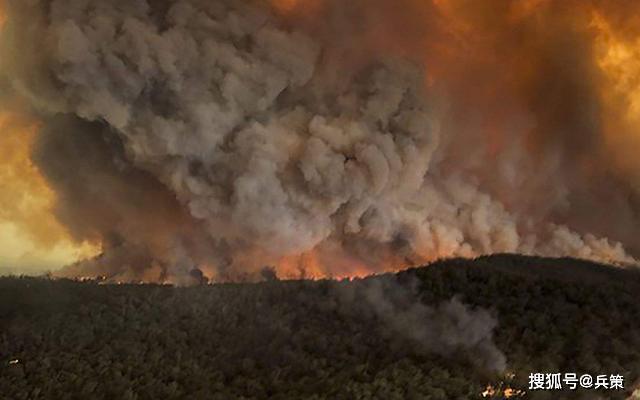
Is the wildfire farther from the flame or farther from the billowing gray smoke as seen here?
Answer: the billowing gray smoke

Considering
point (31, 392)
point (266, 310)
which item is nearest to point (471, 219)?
point (266, 310)

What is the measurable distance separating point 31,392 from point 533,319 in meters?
15.3

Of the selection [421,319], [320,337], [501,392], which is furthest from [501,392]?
[320,337]

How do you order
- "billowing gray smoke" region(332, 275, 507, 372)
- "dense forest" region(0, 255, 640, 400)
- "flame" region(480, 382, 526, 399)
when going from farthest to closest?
"billowing gray smoke" region(332, 275, 507, 372) < "flame" region(480, 382, 526, 399) < "dense forest" region(0, 255, 640, 400)

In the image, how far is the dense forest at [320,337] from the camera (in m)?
17.5

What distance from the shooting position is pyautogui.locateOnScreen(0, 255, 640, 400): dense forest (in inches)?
687

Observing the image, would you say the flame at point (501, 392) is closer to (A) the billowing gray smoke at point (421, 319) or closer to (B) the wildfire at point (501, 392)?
(B) the wildfire at point (501, 392)

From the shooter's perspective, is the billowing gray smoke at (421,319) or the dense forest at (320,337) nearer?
the dense forest at (320,337)

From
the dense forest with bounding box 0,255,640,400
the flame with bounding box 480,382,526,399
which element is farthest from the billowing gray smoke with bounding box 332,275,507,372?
the flame with bounding box 480,382,526,399

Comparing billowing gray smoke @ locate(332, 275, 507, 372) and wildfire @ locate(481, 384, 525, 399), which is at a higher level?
billowing gray smoke @ locate(332, 275, 507, 372)

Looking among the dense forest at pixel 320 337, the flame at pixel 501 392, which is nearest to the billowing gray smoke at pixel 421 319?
the dense forest at pixel 320 337

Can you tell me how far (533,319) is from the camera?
22.7m

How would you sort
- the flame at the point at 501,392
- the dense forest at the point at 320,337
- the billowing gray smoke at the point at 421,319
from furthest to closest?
the billowing gray smoke at the point at 421,319 < the flame at the point at 501,392 < the dense forest at the point at 320,337

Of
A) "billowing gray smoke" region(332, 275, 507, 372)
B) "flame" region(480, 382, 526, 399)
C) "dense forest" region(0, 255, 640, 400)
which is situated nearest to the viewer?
"dense forest" region(0, 255, 640, 400)
